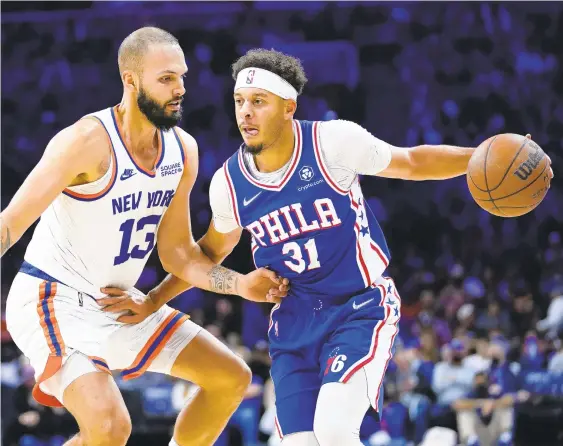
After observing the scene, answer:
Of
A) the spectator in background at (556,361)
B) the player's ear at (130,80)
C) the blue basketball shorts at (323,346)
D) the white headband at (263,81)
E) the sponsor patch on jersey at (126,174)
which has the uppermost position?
the player's ear at (130,80)

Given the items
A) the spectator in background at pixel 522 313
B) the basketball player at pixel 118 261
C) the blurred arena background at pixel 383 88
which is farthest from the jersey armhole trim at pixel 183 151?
the blurred arena background at pixel 383 88

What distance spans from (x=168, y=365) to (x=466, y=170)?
1915 mm

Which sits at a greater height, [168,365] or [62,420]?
[168,365]

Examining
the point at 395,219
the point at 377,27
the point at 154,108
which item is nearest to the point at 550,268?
the point at 395,219

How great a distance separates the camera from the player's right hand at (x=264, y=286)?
4.79 metres

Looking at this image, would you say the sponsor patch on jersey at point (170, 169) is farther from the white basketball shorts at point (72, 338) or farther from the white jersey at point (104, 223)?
Answer: the white basketball shorts at point (72, 338)

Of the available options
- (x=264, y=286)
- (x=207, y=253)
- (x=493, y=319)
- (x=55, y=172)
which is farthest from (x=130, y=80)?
(x=493, y=319)

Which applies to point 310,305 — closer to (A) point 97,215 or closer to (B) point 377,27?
(A) point 97,215

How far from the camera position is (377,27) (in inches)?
514

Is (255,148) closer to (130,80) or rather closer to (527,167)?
(130,80)

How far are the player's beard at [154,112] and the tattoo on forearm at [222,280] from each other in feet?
2.73

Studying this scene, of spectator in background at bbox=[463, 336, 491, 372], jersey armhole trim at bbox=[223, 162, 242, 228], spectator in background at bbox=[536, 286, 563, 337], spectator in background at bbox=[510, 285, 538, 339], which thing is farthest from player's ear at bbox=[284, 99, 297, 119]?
spectator in background at bbox=[510, 285, 538, 339]

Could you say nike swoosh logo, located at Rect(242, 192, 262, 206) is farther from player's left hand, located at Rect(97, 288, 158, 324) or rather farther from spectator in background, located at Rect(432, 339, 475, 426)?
spectator in background, located at Rect(432, 339, 475, 426)

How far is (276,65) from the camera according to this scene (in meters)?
4.89
